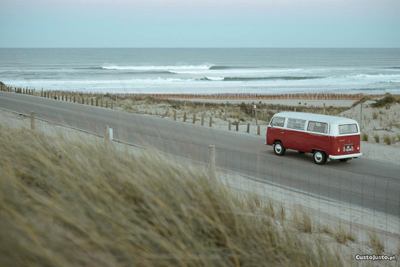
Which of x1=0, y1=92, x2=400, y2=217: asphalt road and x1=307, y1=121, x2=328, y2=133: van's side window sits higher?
x1=307, y1=121, x2=328, y2=133: van's side window

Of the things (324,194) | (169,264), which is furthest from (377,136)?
(169,264)

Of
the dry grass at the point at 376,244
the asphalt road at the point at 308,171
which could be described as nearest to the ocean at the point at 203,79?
the asphalt road at the point at 308,171

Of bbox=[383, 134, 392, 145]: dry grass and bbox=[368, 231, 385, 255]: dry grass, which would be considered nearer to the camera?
bbox=[368, 231, 385, 255]: dry grass

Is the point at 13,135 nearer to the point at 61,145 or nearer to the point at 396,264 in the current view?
the point at 61,145

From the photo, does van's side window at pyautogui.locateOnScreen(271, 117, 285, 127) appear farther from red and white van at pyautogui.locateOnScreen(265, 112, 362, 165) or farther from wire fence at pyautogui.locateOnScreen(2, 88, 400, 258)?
wire fence at pyautogui.locateOnScreen(2, 88, 400, 258)

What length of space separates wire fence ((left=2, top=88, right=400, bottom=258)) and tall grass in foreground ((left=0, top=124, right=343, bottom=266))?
42.4 inches

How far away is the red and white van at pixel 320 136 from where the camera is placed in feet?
47.8

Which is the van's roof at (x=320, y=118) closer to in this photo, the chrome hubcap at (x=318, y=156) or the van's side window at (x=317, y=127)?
the van's side window at (x=317, y=127)

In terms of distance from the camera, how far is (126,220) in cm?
325

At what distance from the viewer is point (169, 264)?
10.1ft

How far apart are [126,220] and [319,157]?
12355mm

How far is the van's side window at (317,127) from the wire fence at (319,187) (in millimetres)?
1087

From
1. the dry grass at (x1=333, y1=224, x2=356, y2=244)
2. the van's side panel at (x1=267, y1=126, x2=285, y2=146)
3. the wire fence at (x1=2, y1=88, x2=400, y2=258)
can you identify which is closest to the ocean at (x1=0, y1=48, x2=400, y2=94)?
the van's side panel at (x1=267, y1=126, x2=285, y2=146)

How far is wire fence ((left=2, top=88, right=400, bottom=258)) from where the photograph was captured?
8.19 metres
